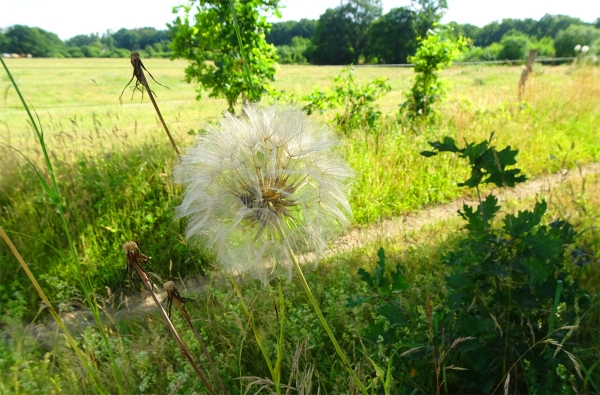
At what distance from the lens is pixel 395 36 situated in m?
56.7

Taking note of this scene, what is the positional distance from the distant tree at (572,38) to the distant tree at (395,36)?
17955 millimetres

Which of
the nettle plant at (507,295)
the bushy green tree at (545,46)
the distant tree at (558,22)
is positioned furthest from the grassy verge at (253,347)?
the bushy green tree at (545,46)

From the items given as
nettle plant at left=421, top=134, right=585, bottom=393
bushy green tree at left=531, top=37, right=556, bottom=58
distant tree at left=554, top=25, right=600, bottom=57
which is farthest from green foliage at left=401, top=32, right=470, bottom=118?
bushy green tree at left=531, top=37, right=556, bottom=58

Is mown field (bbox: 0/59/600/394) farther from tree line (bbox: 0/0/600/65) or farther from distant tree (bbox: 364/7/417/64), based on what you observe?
distant tree (bbox: 364/7/417/64)

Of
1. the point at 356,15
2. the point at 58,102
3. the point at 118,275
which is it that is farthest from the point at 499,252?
the point at 356,15

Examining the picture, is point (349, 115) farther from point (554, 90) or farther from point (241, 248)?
point (241, 248)

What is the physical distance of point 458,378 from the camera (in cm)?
188

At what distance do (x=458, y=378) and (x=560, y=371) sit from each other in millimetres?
425

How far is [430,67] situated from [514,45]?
172 ft

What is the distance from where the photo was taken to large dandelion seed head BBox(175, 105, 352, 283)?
4.17 feet

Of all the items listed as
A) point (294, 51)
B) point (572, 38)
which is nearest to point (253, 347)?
point (572, 38)

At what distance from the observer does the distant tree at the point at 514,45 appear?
1984 inches

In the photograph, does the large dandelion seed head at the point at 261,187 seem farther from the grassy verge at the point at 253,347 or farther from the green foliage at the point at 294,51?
the green foliage at the point at 294,51

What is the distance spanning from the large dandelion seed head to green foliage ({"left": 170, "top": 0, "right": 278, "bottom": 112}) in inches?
159
